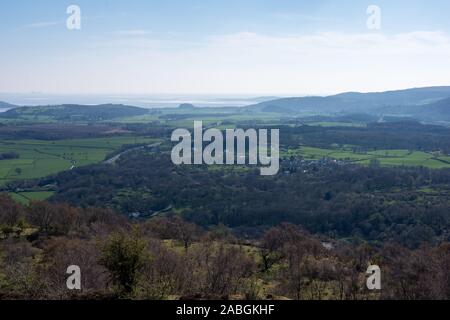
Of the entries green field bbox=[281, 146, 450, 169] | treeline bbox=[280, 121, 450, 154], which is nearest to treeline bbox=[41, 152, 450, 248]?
green field bbox=[281, 146, 450, 169]

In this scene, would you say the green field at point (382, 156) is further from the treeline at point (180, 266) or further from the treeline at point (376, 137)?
the treeline at point (180, 266)

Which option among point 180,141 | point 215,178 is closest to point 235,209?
point 215,178

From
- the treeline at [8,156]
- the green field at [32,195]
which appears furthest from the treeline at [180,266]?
the treeline at [8,156]

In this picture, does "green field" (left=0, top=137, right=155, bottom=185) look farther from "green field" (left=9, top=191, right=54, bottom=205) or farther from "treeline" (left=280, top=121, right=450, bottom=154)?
"treeline" (left=280, top=121, right=450, bottom=154)

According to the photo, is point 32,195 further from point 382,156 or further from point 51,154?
A: point 382,156

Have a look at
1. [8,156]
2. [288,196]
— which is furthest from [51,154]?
[288,196]
